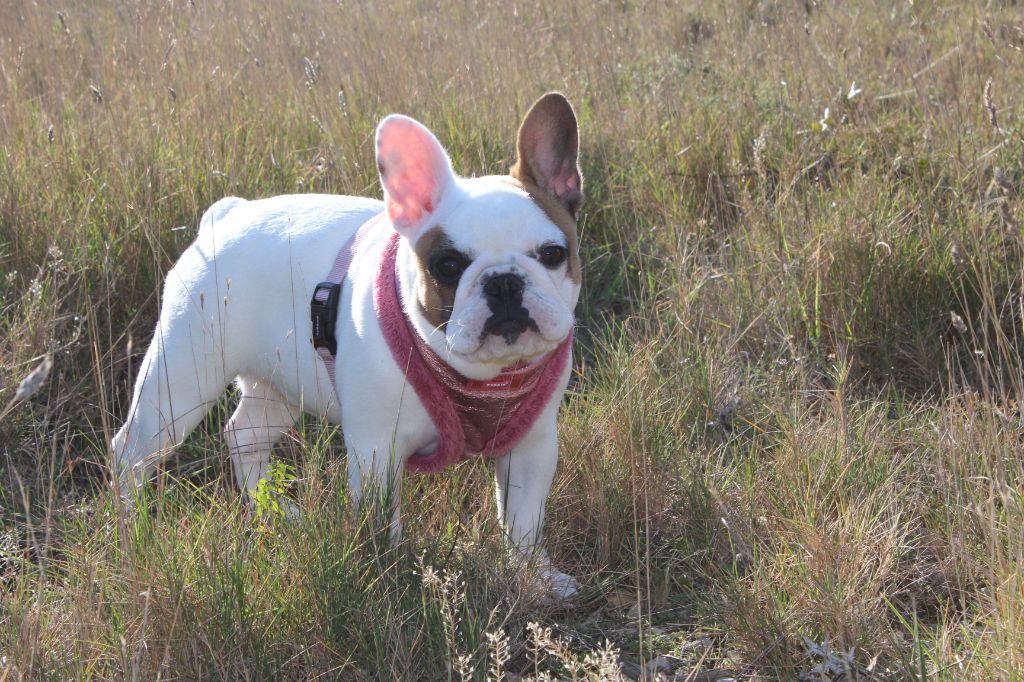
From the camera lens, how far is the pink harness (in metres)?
2.73

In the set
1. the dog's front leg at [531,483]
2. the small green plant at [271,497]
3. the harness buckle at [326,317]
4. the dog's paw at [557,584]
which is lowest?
the dog's paw at [557,584]

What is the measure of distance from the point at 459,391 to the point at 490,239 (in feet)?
1.38

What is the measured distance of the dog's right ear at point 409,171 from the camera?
2.76 m

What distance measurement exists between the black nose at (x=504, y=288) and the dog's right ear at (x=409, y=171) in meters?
0.34

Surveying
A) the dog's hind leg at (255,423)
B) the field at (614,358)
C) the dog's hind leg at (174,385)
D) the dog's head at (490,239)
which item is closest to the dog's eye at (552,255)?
the dog's head at (490,239)

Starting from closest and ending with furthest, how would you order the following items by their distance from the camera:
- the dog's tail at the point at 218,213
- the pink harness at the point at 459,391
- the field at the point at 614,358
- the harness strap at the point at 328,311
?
the field at the point at 614,358
the pink harness at the point at 459,391
the harness strap at the point at 328,311
the dog's tail at the point at 218,213

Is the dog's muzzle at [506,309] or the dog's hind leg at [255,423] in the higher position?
the dog's muzzle at [506,309]

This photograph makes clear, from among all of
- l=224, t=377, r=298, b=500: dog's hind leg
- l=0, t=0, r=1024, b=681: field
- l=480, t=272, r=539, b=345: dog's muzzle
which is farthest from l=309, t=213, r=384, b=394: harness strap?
l=480, t=272, r=539, b=345: dog's muzzle

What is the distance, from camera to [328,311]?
9.66 feet

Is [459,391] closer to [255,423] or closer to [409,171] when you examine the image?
[409,171]

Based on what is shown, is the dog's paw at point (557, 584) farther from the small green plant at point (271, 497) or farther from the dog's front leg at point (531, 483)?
the small green plant at point (271, 497)

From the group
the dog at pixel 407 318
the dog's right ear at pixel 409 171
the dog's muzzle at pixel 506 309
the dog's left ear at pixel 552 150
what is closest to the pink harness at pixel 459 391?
the dog at pixel 407 318

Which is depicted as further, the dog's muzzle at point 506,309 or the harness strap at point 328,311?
the harness strap at point 328,311

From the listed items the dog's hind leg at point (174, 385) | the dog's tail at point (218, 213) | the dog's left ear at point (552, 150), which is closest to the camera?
the dog's left ear at point (552, 150)
